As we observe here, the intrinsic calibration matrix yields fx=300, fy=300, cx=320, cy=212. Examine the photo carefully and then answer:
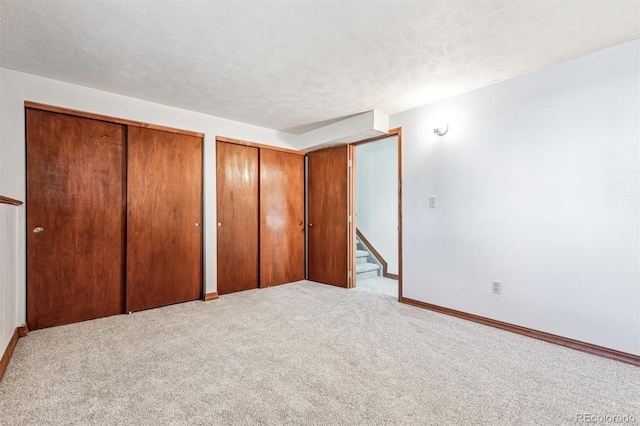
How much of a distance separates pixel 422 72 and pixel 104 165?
3164mm

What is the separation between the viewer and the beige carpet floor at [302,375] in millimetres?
1542

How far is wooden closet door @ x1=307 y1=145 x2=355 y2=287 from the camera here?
4.21 meters

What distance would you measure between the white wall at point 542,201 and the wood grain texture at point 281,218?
1.92 m

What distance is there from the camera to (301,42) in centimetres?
211

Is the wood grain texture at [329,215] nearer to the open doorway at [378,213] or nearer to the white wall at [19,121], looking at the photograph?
the open doorway at [378,213]

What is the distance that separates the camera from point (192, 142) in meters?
3.59

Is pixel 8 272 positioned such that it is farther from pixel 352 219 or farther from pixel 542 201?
pixel 542 201

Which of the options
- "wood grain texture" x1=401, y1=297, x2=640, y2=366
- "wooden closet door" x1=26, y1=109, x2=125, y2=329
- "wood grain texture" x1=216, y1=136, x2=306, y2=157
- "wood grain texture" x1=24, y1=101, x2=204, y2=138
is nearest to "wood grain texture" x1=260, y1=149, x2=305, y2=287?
"wood grain texture" x1=216, y1=136, x2=306, y2=157

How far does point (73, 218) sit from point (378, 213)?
163 inches

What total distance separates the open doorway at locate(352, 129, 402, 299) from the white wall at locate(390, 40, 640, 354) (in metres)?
1.60

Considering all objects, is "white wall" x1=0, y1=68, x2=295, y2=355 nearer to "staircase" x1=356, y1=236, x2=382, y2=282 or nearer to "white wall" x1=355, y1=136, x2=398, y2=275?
"white wall" x1=355, y1=136, x2=398, y2=275

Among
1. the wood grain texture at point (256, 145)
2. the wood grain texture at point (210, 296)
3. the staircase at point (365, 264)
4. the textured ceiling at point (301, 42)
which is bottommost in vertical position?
the wood grain texture at point (210, 296)

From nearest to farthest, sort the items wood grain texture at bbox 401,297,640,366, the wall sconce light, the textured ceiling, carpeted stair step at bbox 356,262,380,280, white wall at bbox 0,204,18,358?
1. the textured ceiling
2. white wall at bbox 0,204,18,358
3. wood grain texture at bbox 401,297,640,366
4. the wall sconce light
5. carpeted stair step at bbox 356,262,380,280

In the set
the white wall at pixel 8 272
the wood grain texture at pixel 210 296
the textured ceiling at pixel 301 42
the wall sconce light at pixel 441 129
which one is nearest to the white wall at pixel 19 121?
the white wall at pixel 8 272
